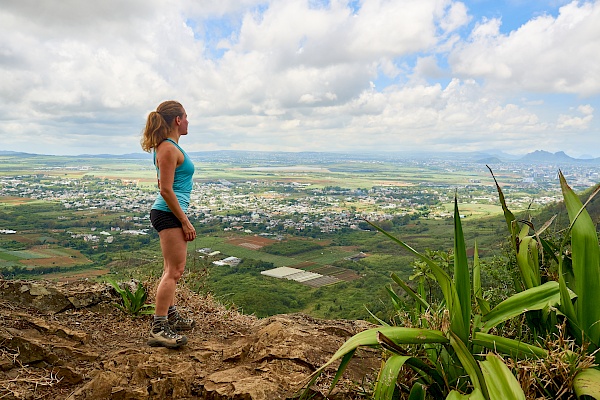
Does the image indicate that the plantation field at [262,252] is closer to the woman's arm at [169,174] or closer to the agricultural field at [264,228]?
the agricultural field at [264,228]

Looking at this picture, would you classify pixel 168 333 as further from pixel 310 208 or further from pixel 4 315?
pixel 310 208

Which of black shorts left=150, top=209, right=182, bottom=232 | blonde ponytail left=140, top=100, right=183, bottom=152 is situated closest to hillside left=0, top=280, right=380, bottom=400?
black shorts left=150, top=209, right=182, bottom=232

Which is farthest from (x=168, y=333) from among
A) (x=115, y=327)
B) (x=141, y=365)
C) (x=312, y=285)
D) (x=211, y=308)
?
(x=312, y=285)

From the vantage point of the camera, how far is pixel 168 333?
330 centimetres

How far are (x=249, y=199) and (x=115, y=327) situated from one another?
49834 millimetres

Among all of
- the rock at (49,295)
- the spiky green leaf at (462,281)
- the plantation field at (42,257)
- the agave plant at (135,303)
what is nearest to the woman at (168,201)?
the agave plant at (135,303)

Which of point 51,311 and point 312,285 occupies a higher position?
point 51,311

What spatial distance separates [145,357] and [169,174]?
4.35 ft

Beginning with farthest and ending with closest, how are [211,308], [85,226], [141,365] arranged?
[85,226] < [211,308] < [141,365]

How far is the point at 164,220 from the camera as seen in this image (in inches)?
134

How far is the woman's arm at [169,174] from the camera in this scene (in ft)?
10.8

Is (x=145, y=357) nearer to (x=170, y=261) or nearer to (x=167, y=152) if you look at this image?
(x=170, y=261)

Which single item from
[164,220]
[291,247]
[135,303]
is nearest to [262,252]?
[291,247]

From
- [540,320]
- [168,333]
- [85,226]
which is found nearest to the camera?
[540,320]
